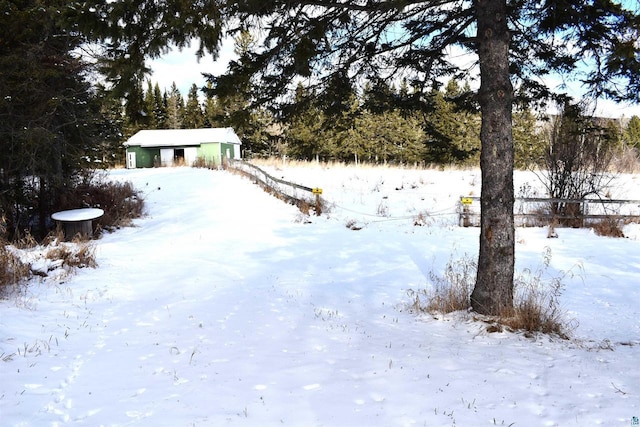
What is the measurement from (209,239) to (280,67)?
21.5 ft

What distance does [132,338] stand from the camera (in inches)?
195

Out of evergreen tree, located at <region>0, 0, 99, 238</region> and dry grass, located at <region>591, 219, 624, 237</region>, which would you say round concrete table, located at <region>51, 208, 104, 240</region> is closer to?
evergreen tree, located at <region>0, 0, 99, 238</region>

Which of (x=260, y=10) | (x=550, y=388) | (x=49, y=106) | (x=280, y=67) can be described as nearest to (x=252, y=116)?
(x=280, y=67)

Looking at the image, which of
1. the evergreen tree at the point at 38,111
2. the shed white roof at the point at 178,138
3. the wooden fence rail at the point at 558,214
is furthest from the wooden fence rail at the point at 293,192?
the shed white roof at the point at 178,138

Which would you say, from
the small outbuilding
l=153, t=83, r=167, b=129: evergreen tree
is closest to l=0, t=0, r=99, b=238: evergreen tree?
the small outbuilding

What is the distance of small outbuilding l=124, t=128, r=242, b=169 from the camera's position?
41812 millimetres

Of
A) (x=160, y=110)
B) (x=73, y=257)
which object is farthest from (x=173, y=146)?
(x=73, y=257)

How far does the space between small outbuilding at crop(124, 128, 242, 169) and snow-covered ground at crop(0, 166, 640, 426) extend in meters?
32.4

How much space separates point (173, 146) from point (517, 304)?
41883 millimetres

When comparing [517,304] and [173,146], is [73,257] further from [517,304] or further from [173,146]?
[173,146]

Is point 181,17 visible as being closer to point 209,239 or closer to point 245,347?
point 245,347

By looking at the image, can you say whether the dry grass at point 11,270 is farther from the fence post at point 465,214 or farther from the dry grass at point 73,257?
the fence post at point 465,214

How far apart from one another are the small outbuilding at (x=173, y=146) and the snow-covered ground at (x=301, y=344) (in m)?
32.4

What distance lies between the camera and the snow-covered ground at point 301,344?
126 inches
